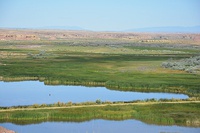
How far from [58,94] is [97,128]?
56.7ft

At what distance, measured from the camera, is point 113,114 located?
3684cm

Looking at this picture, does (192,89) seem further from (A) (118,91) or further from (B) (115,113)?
(B) (115,113)

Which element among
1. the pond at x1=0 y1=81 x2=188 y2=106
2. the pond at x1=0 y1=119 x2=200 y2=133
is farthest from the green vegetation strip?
the pond at x1=0 y1=81 x2=188 y2=106

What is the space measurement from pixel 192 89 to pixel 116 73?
18.2 metres

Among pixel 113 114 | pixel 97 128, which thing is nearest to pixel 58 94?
pixel 113 114

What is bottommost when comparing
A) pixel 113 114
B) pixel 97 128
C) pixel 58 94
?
pixel 58 94

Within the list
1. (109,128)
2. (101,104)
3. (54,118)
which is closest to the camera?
(109,128)

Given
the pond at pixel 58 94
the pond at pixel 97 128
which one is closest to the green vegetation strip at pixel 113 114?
the pond at pixel 97 128

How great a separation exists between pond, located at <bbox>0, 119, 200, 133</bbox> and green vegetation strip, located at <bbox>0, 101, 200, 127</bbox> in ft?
3.95

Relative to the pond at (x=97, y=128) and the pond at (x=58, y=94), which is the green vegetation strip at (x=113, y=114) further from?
the pond at (x=58, y=94)

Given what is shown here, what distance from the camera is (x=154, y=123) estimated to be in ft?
115

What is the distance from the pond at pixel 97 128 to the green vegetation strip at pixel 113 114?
3.95 feet

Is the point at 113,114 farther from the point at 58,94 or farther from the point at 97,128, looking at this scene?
the point at 58,94

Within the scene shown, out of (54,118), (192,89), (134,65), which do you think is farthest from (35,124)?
(134,65)
